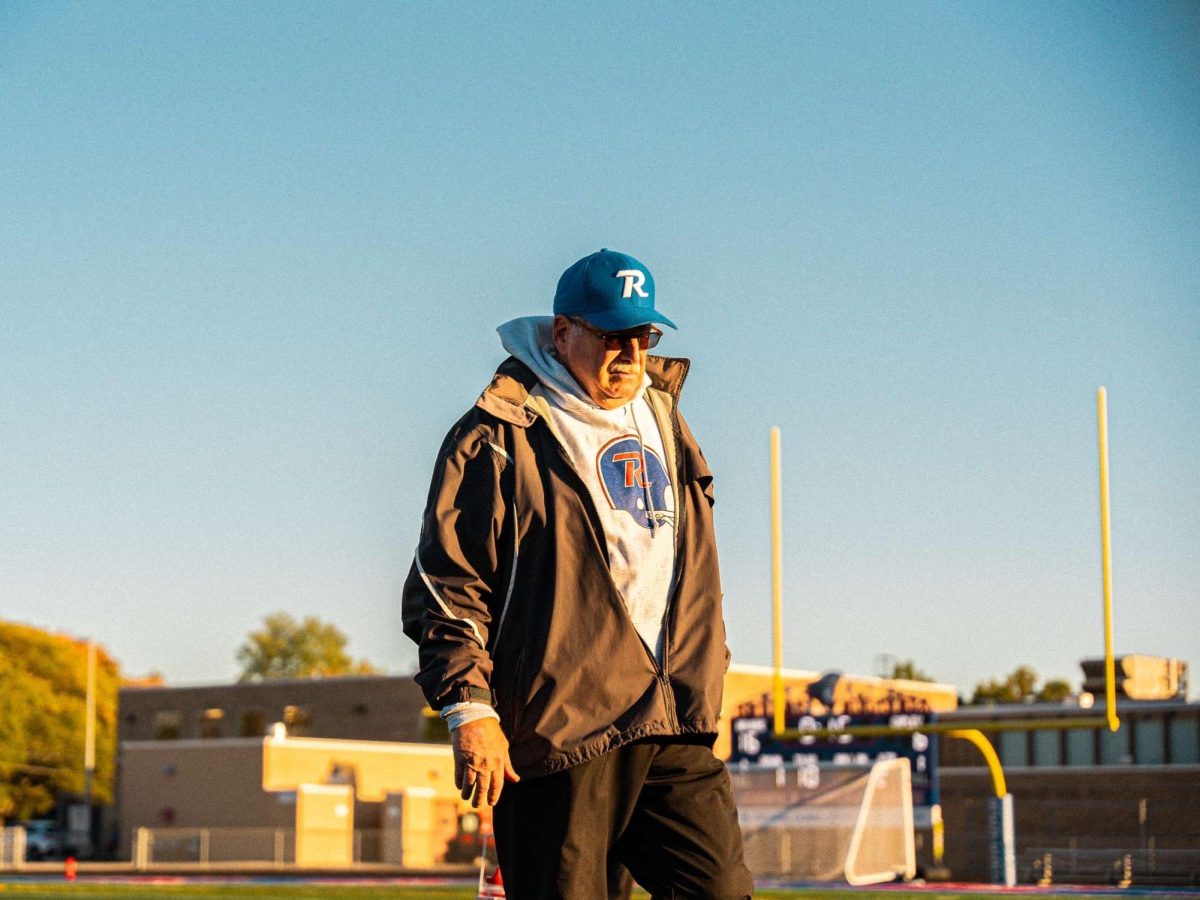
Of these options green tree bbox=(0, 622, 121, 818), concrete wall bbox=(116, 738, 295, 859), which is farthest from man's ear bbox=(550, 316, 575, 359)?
green tree bbox=(0, 622, 121, 818)

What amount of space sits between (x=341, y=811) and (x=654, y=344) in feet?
160

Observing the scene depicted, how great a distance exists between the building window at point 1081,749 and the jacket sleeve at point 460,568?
41.1 m

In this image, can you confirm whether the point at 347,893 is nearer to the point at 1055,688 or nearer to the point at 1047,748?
the point at 1047,748

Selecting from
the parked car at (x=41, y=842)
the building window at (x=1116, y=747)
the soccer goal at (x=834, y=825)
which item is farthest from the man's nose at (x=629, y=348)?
the parked car at (x=41, y=842)

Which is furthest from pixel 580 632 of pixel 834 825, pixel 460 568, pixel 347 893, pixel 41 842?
pixel 41 842

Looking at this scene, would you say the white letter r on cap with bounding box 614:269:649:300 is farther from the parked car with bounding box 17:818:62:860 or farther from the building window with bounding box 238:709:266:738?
the building window with bounding box 238:709:266:738

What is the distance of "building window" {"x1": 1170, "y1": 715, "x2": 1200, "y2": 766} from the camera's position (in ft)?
133

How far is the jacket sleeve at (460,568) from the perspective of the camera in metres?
3.66

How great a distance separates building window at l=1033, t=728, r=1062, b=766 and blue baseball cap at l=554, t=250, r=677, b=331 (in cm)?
4130

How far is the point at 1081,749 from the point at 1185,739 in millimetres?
2913

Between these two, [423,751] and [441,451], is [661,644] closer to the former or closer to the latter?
[441,451]

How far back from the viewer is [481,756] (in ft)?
11.7

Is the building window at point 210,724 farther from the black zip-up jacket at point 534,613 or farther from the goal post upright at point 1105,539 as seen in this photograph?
the black zip-up jacket at point 534,613

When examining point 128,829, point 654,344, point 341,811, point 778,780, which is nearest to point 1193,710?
point 778,780
